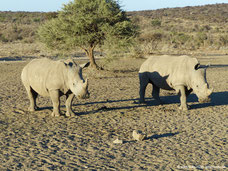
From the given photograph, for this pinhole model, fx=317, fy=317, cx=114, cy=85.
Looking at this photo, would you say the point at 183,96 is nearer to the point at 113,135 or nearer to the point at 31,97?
the point at 113,135

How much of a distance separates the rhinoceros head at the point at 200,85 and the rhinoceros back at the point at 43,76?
12.5 feet

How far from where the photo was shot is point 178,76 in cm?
956

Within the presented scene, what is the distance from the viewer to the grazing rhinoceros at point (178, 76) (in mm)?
9039

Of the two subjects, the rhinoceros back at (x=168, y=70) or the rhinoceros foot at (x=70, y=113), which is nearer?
the rhinoceros foot at (x=70, y=113)

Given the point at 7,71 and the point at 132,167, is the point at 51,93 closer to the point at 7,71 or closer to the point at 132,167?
the point at 132,167

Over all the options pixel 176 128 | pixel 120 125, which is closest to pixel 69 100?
pixel 120 125

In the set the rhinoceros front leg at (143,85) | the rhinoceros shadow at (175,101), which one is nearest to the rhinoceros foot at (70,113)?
the rhinoceros shadow at (175,101)

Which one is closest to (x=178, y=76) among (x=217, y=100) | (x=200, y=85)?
(x=200, y=85)

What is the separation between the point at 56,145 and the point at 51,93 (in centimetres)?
230

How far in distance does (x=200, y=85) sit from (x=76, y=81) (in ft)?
11.6

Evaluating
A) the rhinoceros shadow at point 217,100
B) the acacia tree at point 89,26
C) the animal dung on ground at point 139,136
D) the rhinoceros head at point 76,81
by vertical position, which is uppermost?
the acacia tree at point 89,26

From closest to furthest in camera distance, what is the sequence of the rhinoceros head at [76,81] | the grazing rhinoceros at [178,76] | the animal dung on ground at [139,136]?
the animal dung on ground at [139,136] → the rhinoceros head at [76,81] → the grazing rhinoceros at [178,76]

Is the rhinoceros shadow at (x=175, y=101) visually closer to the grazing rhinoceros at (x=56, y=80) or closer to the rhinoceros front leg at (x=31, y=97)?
the grazing rhinoceros at (x=56, y=80)

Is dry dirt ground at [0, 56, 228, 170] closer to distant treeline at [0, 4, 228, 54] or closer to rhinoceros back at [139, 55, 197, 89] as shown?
rhinoceros back at [139, 55, 197, 89]
